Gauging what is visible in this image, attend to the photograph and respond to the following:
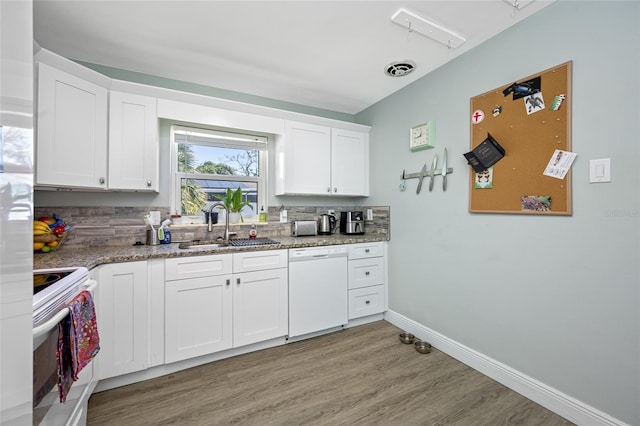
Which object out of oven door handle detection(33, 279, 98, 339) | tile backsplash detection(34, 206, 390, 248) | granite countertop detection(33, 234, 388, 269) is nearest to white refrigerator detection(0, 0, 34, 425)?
oven door handle detection(33, 279, 98, 339)

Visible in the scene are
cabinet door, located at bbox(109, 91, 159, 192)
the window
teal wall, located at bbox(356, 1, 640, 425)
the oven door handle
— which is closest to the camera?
the oven door handle

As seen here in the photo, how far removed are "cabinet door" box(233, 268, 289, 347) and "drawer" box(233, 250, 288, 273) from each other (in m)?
0.04

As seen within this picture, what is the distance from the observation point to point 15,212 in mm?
446

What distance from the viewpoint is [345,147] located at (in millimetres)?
3156

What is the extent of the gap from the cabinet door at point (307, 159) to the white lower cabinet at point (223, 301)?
0.89 meters

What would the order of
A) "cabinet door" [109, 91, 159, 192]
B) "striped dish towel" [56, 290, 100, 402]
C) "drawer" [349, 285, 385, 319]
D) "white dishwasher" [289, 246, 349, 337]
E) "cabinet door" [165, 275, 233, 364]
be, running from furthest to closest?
"drawer" [349, 285, 385, 319] < "white dishwasher" [289, 246, 349, 337] < "cabinet door" [109, 91, 159, 192] < "cabinet door" [165, 275, 233, 364] < "striped dish towel" [56, 290, 100, 402]

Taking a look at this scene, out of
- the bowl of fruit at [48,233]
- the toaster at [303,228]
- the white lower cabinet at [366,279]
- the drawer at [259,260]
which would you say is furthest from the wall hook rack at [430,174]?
the bowl of fruit at [48,233]

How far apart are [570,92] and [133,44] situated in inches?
120

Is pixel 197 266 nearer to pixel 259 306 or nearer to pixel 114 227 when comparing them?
pixel 259 306

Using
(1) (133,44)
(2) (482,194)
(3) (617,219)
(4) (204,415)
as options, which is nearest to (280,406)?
(4) (204,415)

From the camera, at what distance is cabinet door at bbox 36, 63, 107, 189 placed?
67.7 inches

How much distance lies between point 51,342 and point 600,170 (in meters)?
2.65

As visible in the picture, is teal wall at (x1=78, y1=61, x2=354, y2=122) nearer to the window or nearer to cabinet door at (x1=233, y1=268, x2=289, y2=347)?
the window

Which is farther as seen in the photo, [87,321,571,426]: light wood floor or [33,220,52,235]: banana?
[33,220,52,235]: banana
